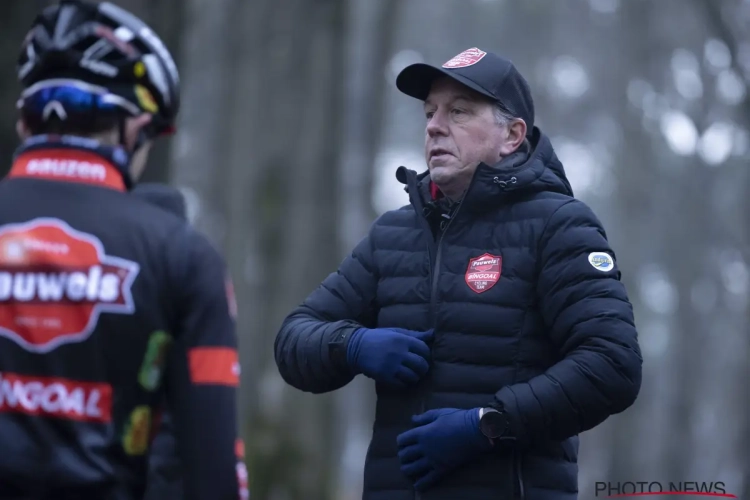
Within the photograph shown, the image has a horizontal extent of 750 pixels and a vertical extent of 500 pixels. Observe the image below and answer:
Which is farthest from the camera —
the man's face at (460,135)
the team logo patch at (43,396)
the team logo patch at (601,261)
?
the man's face at (460,135)

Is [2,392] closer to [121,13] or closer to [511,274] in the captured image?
[121,13]

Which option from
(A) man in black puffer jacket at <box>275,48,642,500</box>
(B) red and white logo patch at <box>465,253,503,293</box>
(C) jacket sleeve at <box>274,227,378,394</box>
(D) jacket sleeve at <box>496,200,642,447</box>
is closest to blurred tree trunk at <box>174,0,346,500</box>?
(C) jacket sleeve at <box>274,227,378,394</box>

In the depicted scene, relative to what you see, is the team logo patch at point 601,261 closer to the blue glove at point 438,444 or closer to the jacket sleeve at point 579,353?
the jacket sleeve at point 579,353

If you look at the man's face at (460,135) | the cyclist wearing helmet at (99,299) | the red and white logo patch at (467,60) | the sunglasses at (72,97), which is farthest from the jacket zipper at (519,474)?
the sunglasses at (72,97)

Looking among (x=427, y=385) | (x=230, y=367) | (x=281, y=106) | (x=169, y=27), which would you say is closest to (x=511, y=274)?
(x=427, y=385)

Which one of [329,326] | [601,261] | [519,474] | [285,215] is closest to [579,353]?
[601,261]

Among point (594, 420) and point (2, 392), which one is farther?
point (594, 420)

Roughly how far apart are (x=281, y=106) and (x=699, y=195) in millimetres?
18010

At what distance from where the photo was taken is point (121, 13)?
3014mm

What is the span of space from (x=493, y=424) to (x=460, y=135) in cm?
98

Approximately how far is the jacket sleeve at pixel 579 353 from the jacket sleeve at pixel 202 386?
0.98 m

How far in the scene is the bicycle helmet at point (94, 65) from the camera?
2869 mm

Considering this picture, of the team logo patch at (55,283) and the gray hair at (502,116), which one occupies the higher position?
the gray hair at (502,116)

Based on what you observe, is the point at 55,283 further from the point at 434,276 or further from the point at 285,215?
the point at 285,215
